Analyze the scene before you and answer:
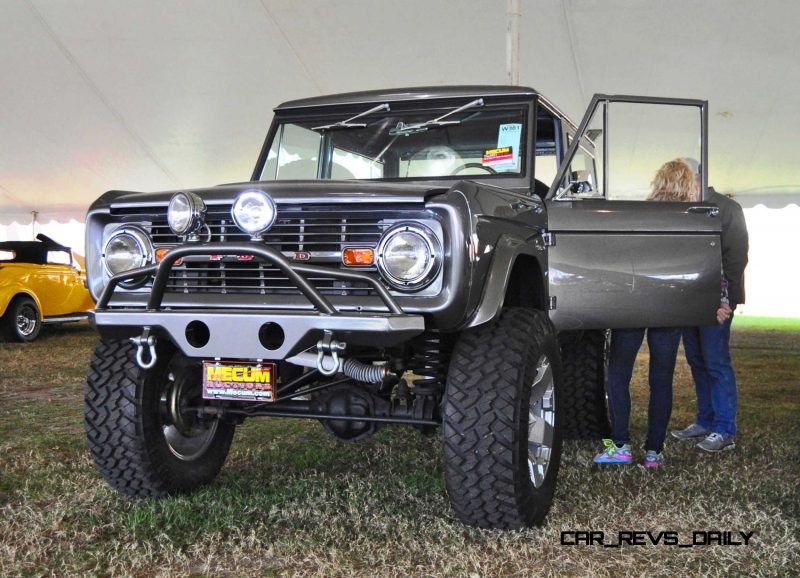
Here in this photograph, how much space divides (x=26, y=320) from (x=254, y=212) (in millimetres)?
9884

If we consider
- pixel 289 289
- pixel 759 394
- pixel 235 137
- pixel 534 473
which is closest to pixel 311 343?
pixel 289 289

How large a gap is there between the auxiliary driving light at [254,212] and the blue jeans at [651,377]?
220 centimetres

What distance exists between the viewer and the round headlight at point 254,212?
2963mm

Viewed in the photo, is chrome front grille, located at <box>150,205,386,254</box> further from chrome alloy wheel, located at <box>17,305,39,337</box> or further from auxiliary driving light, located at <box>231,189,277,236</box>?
chrome alloy wheel, located at <box>17,305,39,337</box>

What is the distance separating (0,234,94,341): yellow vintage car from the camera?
11352mm

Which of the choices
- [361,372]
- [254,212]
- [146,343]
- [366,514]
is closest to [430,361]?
[361,372]

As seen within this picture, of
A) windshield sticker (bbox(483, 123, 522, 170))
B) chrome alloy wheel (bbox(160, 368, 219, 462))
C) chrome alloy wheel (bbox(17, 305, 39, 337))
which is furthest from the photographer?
chrome alloy wheel (bbox(17, 305, 39, 337))

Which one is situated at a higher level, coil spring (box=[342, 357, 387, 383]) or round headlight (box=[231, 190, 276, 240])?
round headlight (box=[231, 190, 276, 240])

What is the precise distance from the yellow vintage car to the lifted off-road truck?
8.20 m

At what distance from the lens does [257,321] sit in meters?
2.88

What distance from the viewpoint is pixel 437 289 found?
2896 millimetres

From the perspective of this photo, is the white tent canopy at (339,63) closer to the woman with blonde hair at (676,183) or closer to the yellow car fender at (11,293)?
the yellow car fender at (11,293)

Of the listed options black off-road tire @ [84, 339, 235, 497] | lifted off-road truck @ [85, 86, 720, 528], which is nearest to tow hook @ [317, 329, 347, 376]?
lifted off-road truck @ [85, 86, 720, 528]

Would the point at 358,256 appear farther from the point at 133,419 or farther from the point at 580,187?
the point at 580,187
